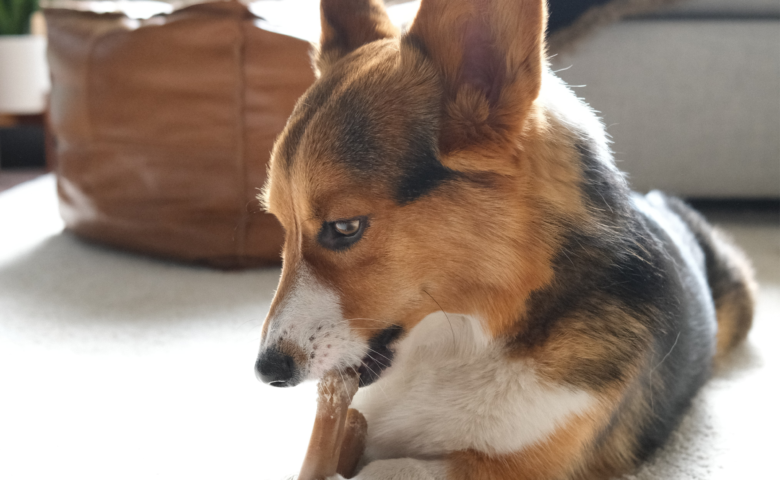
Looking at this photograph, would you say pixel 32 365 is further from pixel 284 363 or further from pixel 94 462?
pixel 284 363

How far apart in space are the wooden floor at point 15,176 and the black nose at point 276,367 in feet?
12.7

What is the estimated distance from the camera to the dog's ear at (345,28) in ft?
5.33

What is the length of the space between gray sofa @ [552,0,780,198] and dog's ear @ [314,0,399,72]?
6.14 ft

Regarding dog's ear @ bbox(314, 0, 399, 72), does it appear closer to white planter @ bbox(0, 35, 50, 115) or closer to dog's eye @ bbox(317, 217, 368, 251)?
dog's eye @ bbox(317, 217, 368, 251)

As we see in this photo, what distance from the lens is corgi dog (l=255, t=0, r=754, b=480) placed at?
1251mm

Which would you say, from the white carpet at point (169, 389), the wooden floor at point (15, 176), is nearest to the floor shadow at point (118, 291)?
the white carpet at point (169, 389)

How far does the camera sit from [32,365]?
6.36ft

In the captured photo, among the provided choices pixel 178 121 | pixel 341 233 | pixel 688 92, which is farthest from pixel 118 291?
pixel 688 92

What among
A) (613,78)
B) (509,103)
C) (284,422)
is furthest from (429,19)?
(613,78)

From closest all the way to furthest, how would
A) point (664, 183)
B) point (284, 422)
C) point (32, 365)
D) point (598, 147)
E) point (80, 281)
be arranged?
point (598, 147)
point (284, 422)
point (32, 365)
point (80, 281)
point (664, 183)

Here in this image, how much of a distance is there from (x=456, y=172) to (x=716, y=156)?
2.76 meters

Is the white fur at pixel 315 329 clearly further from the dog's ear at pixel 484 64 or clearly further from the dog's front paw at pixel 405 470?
the dog's ear at pixel 484 64

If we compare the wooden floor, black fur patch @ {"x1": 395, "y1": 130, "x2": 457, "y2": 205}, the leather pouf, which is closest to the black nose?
black fur patch @ {"x1": 395, "y1": 130, "x2": 457, "y2": 205}

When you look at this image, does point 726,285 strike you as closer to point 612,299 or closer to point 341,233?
point 612,299
